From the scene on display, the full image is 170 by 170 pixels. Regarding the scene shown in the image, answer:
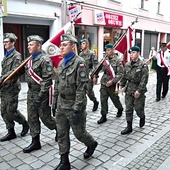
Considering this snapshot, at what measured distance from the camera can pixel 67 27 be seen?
482 centimetres

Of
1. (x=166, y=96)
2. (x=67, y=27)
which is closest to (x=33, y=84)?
(x=67, y=27)

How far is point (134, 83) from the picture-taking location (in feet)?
16.1

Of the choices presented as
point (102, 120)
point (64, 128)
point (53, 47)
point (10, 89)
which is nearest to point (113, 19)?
point (102, 120)

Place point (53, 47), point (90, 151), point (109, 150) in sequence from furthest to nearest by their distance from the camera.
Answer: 1. point (53, 47)
2. point (109, 150)
3. point (90, 151)

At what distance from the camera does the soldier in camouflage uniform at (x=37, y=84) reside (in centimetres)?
375

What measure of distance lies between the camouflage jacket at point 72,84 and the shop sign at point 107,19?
1123 centimetres

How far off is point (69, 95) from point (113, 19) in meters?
12.9

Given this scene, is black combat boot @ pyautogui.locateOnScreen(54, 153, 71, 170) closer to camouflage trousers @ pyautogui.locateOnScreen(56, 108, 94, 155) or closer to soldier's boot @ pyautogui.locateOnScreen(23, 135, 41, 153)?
camouflage trousers @ pyautogui.locateOnScreen(56, 108, 94, 155)

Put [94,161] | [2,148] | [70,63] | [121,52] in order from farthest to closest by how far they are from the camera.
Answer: [121,52] → [2,148] → [94,161] → [70,63]

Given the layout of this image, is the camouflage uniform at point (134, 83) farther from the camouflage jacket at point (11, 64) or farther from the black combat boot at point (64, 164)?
the camouflage jacket at point (11, 64)

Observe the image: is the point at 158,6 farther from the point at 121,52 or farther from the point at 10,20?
the point at 121,52

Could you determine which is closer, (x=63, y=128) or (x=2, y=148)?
(x=63, y=128)

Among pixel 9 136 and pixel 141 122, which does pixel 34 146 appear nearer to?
pixel 9 136

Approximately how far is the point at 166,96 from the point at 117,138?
4.67m
